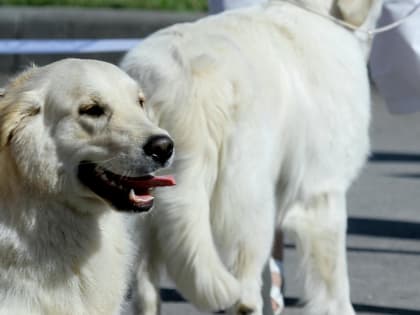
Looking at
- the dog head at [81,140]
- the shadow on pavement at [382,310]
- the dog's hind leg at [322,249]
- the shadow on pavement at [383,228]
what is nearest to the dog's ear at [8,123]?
the dog head at [81,140]

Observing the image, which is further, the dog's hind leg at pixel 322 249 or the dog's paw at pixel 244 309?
the dog's hind leg at pixel 322 249

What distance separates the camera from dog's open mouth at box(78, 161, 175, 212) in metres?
3.66

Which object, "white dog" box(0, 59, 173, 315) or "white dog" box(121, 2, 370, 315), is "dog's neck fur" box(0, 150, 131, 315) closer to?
"white dog" box(0, 59, 173, 315)

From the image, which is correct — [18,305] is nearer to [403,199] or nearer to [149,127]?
[149,127]

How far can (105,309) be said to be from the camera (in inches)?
151

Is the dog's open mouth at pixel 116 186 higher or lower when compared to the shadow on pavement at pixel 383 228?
higher

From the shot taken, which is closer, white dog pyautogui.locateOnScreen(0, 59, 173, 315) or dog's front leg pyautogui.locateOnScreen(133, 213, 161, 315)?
white dog pyautogui.locateOnScreen(0, 59, 173, 315)

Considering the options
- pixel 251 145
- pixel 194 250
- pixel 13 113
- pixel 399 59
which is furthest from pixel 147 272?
pixel 399 59

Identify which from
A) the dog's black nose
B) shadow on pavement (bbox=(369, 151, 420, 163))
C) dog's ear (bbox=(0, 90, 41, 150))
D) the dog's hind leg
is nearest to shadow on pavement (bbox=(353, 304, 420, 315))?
the dog's hind leg

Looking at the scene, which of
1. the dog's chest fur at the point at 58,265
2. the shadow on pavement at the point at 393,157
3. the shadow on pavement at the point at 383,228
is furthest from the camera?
the shadow on pavement at the point at 393,157

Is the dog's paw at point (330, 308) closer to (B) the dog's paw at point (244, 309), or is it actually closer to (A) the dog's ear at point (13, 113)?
(B) the dog's paw at point (244, 309)

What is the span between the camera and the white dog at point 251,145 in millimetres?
4629

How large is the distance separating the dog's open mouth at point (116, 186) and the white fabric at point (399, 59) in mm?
2713

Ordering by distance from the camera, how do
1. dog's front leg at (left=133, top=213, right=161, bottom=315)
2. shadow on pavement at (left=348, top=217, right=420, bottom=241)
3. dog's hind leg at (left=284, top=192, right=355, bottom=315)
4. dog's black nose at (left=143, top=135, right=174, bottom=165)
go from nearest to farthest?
1. dog's black nose at (left=143, top=135, right=174, bottom=165)
2. dog's front leg at (left=133, top=213, right=161, bottom=315)
3. dog's hind leg at (left=284, top=192, right=355, bottom=315)
4. shadow on pavement at (left=348, top=217, right=420, bottom=241)
